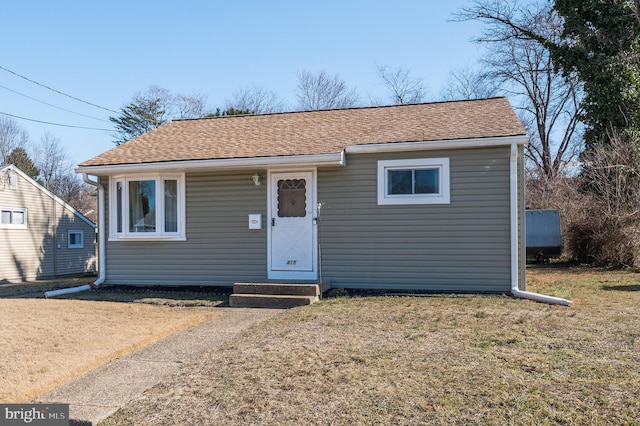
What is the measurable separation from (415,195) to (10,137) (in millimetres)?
34826

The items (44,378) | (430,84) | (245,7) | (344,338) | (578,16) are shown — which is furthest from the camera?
(430,84)

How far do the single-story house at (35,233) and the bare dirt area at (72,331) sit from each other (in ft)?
→ 35.2

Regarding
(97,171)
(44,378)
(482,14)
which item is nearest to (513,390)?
(44,378)

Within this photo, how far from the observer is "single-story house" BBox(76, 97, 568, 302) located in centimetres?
811

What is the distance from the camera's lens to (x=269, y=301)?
7.42 meters

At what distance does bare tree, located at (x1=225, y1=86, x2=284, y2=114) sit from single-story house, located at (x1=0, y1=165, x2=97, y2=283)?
1280cm

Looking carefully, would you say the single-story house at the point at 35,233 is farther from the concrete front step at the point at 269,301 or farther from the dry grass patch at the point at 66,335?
the concrete front step at the point at 269,301

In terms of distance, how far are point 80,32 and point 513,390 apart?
1674cm

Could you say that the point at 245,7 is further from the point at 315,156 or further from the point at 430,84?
the point at 430,84

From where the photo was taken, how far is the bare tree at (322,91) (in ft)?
98.2

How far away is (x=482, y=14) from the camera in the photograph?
2406 cm

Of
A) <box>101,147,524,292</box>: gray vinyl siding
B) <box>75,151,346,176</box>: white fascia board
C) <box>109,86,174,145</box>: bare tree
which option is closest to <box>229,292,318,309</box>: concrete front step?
<box>101,147,524,292</box>: gray vinyl siding

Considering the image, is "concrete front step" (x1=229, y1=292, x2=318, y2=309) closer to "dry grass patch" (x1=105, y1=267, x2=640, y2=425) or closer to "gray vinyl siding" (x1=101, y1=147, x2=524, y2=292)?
"dry grass patch" (x1=105, y1=267, x2=640, y2=425)

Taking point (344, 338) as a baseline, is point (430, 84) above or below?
above
